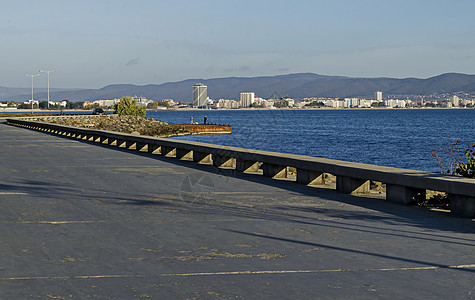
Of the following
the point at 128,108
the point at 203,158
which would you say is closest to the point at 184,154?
the point at 203,158

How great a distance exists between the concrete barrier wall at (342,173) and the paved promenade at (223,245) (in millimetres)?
419

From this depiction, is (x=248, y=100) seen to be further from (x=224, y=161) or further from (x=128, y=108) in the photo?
(x=224, y=161)

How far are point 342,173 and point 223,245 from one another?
6436mm

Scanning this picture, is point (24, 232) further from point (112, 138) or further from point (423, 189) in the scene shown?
point (112, 138)

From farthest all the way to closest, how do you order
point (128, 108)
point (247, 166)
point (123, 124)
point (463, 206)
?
point (128, 108) < point (123, 124) < point (247, 166) < point (463, 206)

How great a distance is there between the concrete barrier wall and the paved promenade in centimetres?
42

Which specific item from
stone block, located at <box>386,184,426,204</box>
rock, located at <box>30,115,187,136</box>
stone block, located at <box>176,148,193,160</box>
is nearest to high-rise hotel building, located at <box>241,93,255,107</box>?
rock, located at <box>30,115,187,136</box>

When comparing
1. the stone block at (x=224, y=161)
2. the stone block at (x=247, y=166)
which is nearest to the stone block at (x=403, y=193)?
the stone block at (x=247, y=166)

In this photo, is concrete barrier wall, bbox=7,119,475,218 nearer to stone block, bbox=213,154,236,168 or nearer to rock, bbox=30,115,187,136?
stone block, bbox=213,154,236,168

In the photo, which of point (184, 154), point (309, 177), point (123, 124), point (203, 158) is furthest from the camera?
point (123, 124)

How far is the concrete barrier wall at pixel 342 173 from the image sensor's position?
38.8ft

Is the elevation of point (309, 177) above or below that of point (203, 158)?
below

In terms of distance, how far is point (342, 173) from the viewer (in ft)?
48.7

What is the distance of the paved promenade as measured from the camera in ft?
22.1
